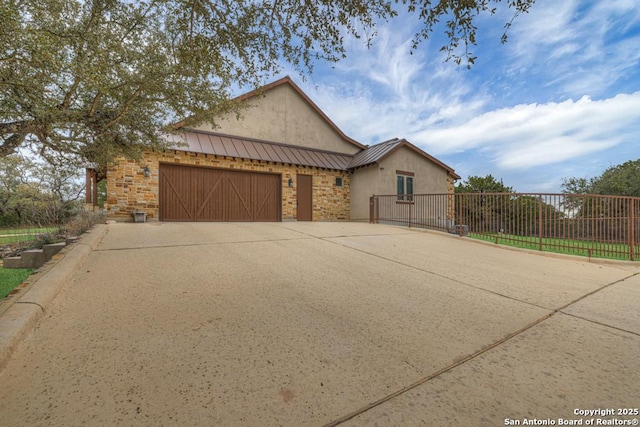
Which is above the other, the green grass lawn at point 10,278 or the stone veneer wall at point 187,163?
the stone veneer wall at point 187,163

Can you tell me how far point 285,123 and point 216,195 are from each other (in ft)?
18.4

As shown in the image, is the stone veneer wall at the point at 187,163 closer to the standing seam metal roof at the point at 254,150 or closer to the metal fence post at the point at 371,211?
the standing seam metal roof at the point at 254,150

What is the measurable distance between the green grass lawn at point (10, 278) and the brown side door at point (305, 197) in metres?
9.87

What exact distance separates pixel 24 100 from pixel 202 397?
6579mm

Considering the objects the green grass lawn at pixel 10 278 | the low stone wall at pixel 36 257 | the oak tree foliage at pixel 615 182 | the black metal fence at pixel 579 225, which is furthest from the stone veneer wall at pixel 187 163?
the oak tree foliage at pixel 615 182

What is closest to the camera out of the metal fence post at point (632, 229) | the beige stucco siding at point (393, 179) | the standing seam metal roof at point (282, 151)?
the metal fence post at point (632, 229)

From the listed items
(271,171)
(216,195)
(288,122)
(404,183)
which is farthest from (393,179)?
(216,195)

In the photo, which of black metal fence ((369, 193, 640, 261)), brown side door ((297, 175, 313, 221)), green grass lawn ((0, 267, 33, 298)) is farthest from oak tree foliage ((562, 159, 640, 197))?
green grass lawn ((0, 267, 33, 298))

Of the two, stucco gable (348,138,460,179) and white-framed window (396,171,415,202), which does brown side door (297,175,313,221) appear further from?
white-framed window (396,171,415,202)

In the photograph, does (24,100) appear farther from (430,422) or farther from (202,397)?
(430,422)

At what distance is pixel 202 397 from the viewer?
5.38 feet

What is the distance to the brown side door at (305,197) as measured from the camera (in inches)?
555

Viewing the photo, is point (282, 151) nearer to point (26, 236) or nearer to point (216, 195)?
point (216, 195)

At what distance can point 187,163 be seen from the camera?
442 inches
